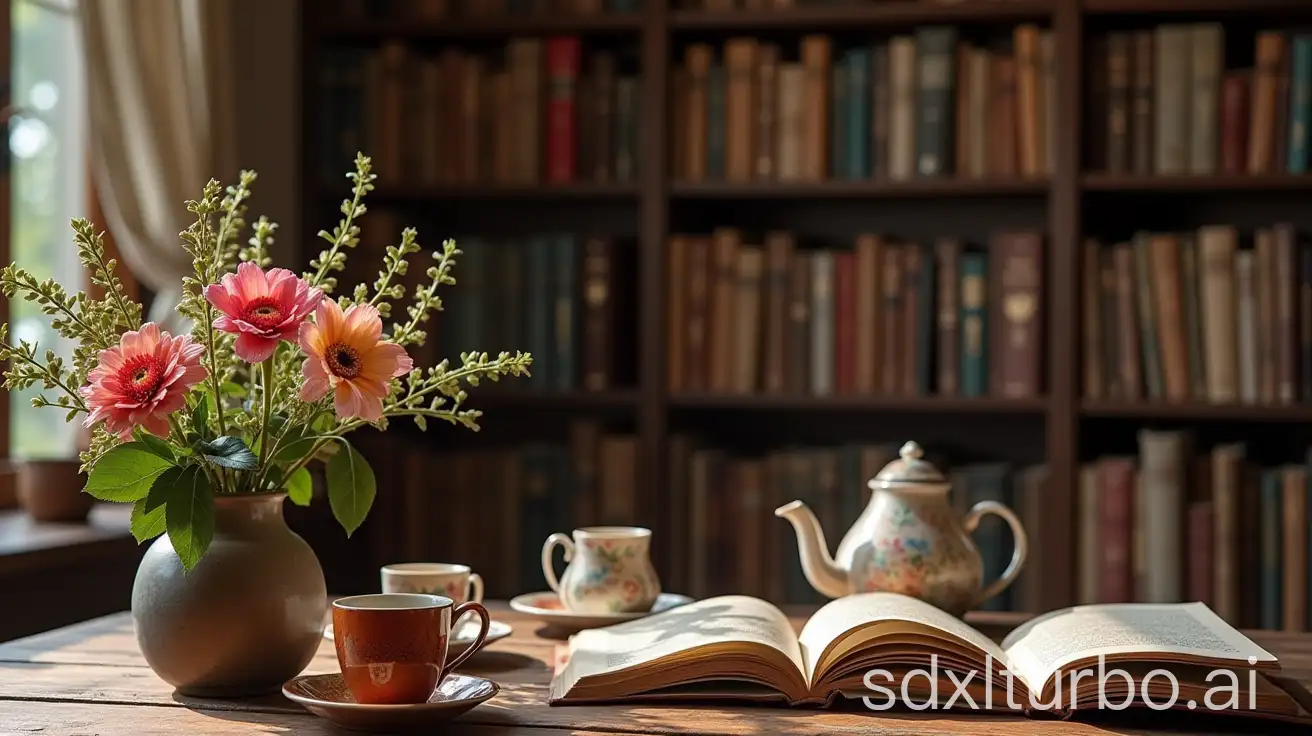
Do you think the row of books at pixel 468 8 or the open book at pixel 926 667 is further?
the row of books at pixel 468 8

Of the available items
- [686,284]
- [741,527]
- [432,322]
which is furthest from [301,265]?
[741,527]

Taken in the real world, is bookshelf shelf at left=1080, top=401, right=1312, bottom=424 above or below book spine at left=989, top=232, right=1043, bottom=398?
below

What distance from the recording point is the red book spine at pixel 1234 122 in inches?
102

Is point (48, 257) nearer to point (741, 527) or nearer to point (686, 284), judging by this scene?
point (686, 284)

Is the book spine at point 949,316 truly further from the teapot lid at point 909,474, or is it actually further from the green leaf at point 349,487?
the green leaf at point 349,487

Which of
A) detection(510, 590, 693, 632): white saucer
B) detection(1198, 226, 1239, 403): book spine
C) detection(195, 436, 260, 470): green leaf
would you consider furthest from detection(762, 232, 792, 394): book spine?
detection(195, 436, 260, 470): green leaf

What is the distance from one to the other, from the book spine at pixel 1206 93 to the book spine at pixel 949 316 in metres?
0.45

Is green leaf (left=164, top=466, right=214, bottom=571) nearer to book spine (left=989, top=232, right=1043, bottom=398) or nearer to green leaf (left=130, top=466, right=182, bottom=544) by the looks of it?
green leaf (left=130, top=466, right=182, bottom=544)

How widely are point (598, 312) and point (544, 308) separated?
0.35ft

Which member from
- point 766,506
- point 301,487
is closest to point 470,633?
point 301,487

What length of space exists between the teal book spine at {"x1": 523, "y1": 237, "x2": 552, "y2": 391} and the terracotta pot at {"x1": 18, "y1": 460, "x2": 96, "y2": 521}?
91 cm

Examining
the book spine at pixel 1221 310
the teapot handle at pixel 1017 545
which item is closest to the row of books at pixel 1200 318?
the book spine at pixel 1221 310

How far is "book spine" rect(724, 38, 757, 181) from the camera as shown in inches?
109

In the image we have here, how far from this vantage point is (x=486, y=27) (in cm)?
285
